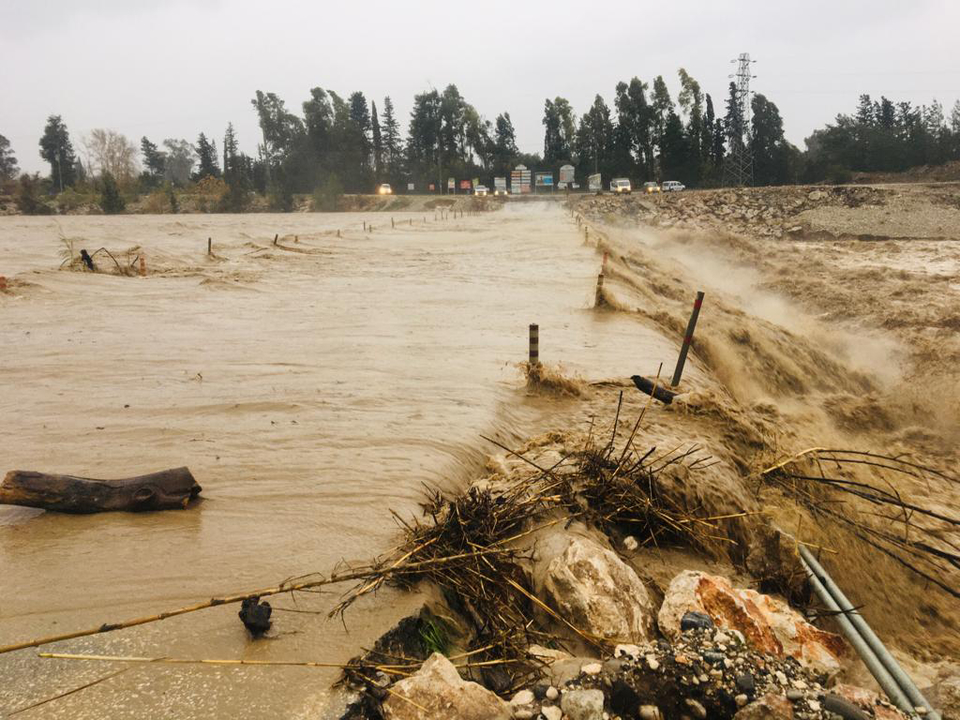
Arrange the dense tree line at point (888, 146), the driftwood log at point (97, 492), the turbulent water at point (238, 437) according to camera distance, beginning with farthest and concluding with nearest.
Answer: the dense tree line at point (888, 146) < the driftwood log at point (97, 492) < the turbulent water at point (238, 437)

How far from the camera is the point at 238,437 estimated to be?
17.6ft

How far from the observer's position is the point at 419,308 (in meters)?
12.3

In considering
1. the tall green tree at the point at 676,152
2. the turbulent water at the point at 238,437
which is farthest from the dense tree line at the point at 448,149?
the turbulent water at the point at 238,437

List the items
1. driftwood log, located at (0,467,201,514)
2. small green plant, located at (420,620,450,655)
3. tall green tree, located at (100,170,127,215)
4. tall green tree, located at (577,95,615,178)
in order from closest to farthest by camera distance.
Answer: small green plant, located at (420,620,450,655)
driftwood log, located at (0,467,201,514)
tall green tree, located at (100,170,127,215)
tall green tree, located at (577,95,615,178)

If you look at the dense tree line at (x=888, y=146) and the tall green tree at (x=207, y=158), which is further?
the tall green tree at (x=207, y=158)

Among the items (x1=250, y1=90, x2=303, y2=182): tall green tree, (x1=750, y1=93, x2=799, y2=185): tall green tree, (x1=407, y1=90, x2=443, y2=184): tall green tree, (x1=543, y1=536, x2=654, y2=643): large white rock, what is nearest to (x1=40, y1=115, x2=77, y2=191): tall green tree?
(x1=250, y1=90, x2=303, y2=182): tall green tree

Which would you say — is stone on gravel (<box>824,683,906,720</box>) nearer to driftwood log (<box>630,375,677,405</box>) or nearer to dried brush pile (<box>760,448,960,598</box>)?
dried brush pile (<box>760,448,960,598</box>)

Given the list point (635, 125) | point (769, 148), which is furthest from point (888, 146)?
point (635, 125)

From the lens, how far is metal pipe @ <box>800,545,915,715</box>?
2.75 meters

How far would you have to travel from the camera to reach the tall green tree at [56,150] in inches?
3531

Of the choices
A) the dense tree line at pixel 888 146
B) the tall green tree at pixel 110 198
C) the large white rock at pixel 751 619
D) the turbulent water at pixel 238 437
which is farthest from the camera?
the tall green tree at pixel 110 198

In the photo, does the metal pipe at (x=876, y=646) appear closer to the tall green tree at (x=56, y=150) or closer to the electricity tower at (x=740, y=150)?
the electricity tower at (x=740, y=150)

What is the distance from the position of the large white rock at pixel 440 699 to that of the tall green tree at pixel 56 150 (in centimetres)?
10999

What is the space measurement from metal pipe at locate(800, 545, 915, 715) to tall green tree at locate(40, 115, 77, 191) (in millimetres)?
A: 110382
